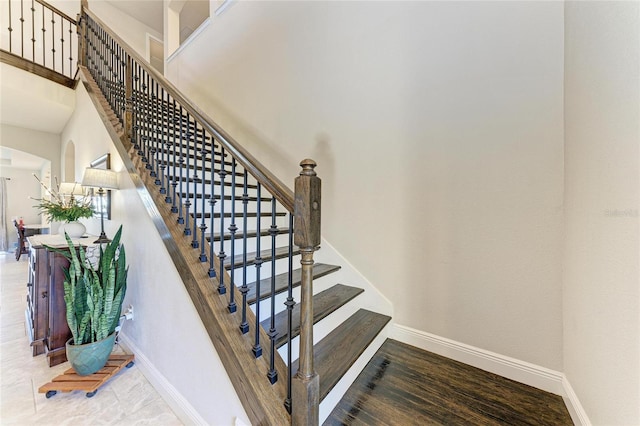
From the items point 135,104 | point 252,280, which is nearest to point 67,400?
point 252,280

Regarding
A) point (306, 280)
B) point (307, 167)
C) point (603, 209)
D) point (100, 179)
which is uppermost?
point (100, 179)

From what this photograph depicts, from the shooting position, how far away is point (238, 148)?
1217mm

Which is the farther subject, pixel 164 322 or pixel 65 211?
pixel 65 211

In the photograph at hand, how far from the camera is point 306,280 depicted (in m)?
1.01

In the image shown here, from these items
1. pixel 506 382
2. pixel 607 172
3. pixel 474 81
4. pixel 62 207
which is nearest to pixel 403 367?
pixel 506 382

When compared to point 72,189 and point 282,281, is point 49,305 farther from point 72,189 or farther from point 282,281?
point 282,281

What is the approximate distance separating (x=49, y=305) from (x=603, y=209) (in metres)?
3.50

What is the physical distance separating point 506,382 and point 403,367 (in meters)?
0.57

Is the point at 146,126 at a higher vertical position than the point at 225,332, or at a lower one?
higher

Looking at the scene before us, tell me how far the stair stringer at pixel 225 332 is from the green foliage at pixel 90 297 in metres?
0.53

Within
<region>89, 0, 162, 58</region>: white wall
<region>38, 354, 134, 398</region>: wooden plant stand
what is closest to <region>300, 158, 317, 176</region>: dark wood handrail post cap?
<region>38, 354, 134, 398</region>: wooden plant stand

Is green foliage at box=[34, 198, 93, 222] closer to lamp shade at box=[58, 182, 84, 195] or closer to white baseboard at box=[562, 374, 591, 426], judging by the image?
lamp shade at box=[58, 182, 84, 195]

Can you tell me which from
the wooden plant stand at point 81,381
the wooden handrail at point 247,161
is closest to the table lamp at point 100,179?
the wooden plant stand at point 81,381

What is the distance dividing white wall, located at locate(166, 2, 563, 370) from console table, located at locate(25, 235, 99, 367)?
2082 millimetres
